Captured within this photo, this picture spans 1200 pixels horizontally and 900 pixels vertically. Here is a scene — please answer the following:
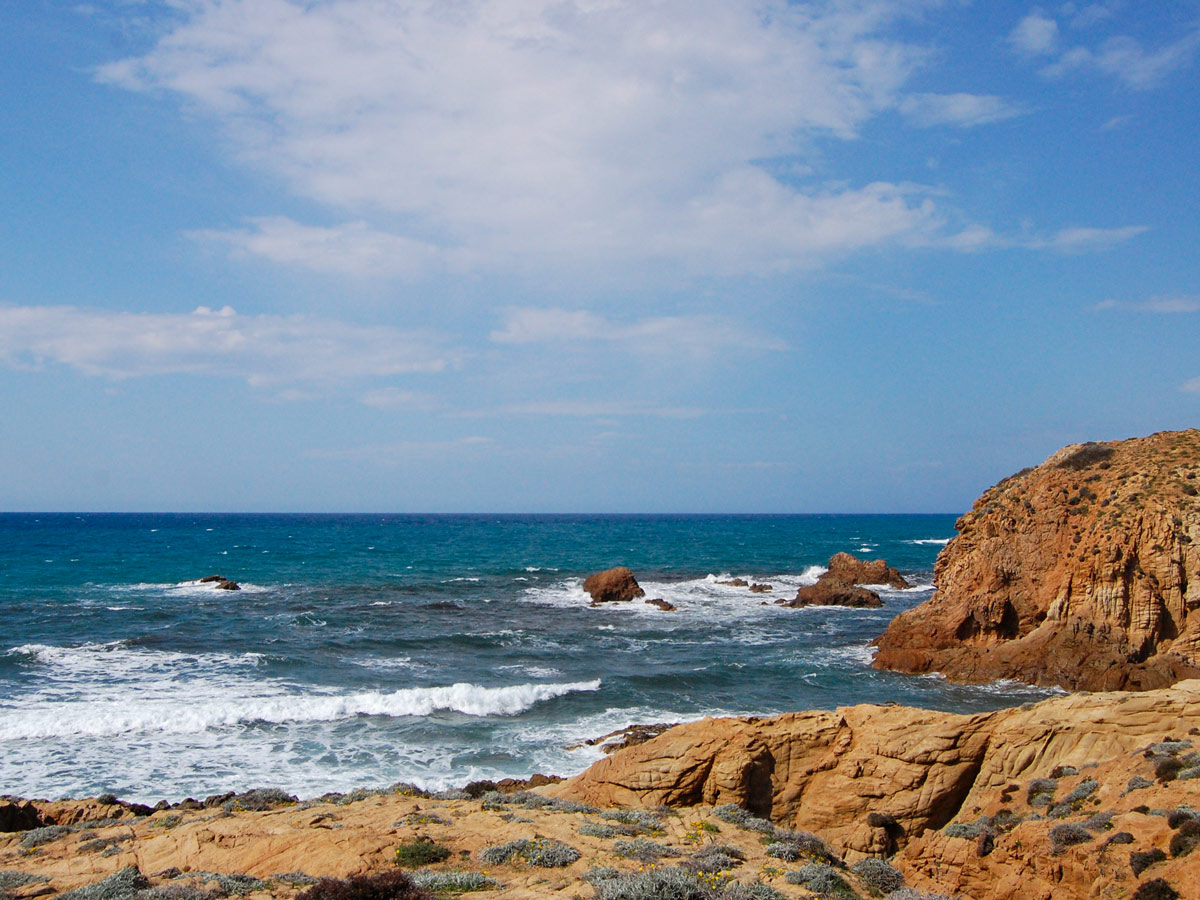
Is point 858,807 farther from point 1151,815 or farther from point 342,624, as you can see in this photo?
point 342,624

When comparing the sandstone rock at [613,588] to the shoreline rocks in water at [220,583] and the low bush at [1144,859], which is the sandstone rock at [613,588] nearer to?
the shoreline rocks in water at [220,583]

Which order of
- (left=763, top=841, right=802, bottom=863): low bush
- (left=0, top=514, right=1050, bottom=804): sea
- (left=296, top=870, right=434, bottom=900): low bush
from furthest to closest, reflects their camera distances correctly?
(left=0, top=514, right=1050, bottom=804): sea < (left=763, top=841, right=802, bottom=863): low bush < (left=296, top=870, right=434, bottom=900): low bush

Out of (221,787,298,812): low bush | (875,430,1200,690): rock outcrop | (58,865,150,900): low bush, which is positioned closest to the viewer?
(58,865,150,900): low bush

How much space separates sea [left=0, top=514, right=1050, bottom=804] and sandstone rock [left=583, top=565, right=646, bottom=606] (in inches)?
77.9

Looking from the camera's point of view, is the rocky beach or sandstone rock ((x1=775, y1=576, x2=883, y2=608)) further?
sandstone rock ((x1=775, y1=576, x2=883, y2=608))

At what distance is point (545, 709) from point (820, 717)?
13255mm

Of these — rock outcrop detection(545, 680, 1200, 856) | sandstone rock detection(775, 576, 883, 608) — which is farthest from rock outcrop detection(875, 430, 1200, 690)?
sandstone rock detection(775, 576, 883, 608)

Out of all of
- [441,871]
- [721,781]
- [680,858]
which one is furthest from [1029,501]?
[441,871]

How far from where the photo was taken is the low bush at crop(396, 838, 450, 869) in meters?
11.6

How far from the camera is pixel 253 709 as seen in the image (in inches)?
1038

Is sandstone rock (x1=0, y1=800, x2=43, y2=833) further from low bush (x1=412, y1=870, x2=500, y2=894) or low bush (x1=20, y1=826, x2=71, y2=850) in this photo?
low bush (x1=412, y1=870, x2=500, y2=894)

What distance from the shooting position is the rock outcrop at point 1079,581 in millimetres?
28094

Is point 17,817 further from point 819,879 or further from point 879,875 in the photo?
point 879,875

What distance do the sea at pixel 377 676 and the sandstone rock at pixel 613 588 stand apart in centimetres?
198
